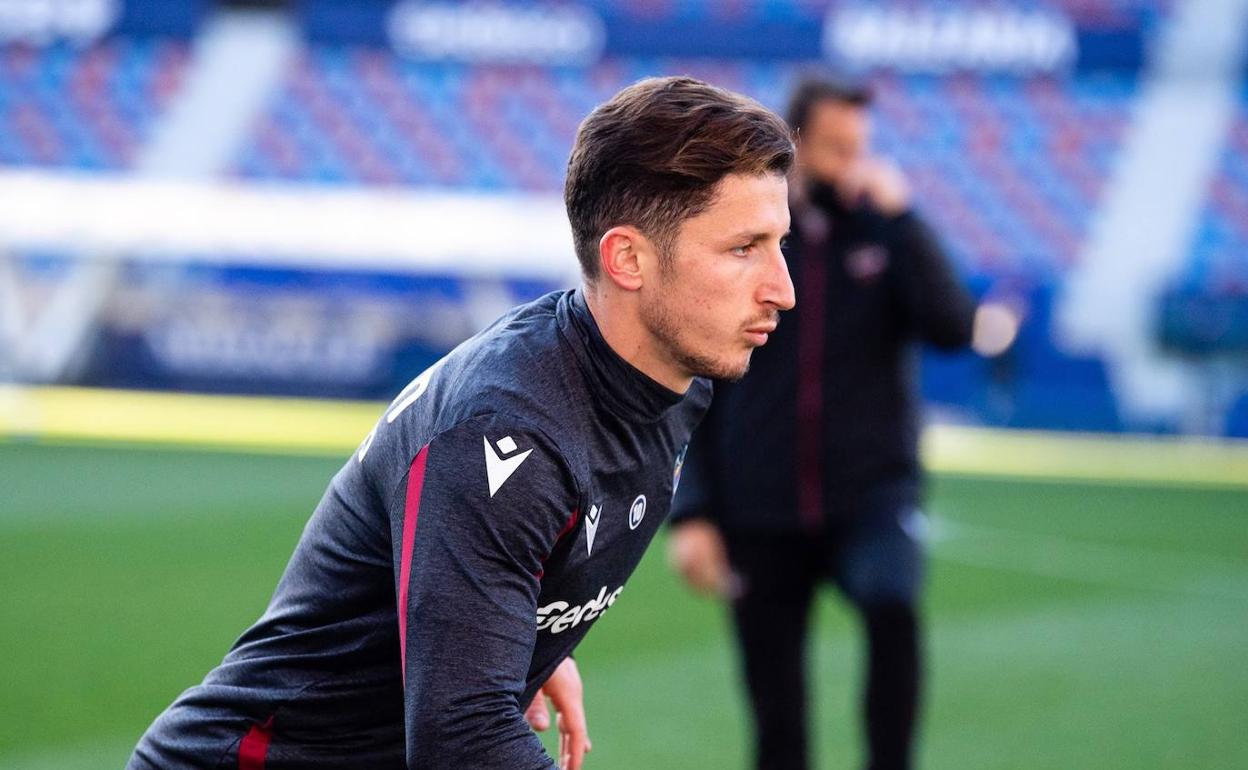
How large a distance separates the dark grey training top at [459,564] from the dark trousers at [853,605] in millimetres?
2004

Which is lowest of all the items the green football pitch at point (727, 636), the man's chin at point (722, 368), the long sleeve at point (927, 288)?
the green football pitch at point (727, 636)

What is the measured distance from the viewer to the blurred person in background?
460 centimetres

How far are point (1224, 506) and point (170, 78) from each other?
17.3 meters

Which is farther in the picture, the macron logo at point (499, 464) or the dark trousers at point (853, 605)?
the dark trousers at point (853, 605)

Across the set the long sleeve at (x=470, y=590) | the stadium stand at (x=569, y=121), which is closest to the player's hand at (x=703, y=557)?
the long sleeve at (x=470, y=590)

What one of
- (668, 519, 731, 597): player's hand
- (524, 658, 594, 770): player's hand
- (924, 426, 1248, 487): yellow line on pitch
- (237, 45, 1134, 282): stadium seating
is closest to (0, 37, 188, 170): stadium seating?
(237, 45, 1134, 282): stadium seating

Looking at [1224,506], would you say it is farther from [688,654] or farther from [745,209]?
[745,209]

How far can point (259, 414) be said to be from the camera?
60.7 ft

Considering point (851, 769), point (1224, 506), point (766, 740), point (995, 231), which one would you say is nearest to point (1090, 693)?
point (851, 769)

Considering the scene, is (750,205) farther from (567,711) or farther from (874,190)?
(874,190)

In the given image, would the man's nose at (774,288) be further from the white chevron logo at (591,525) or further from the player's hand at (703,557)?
the player's hand at (703,557)

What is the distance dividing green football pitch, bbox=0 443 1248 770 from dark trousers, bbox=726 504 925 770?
4.04ft

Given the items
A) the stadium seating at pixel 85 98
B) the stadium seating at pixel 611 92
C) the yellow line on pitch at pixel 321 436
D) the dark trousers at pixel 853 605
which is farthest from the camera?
the stadium seating at pixel 85 98

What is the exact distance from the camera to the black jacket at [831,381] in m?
4.62
